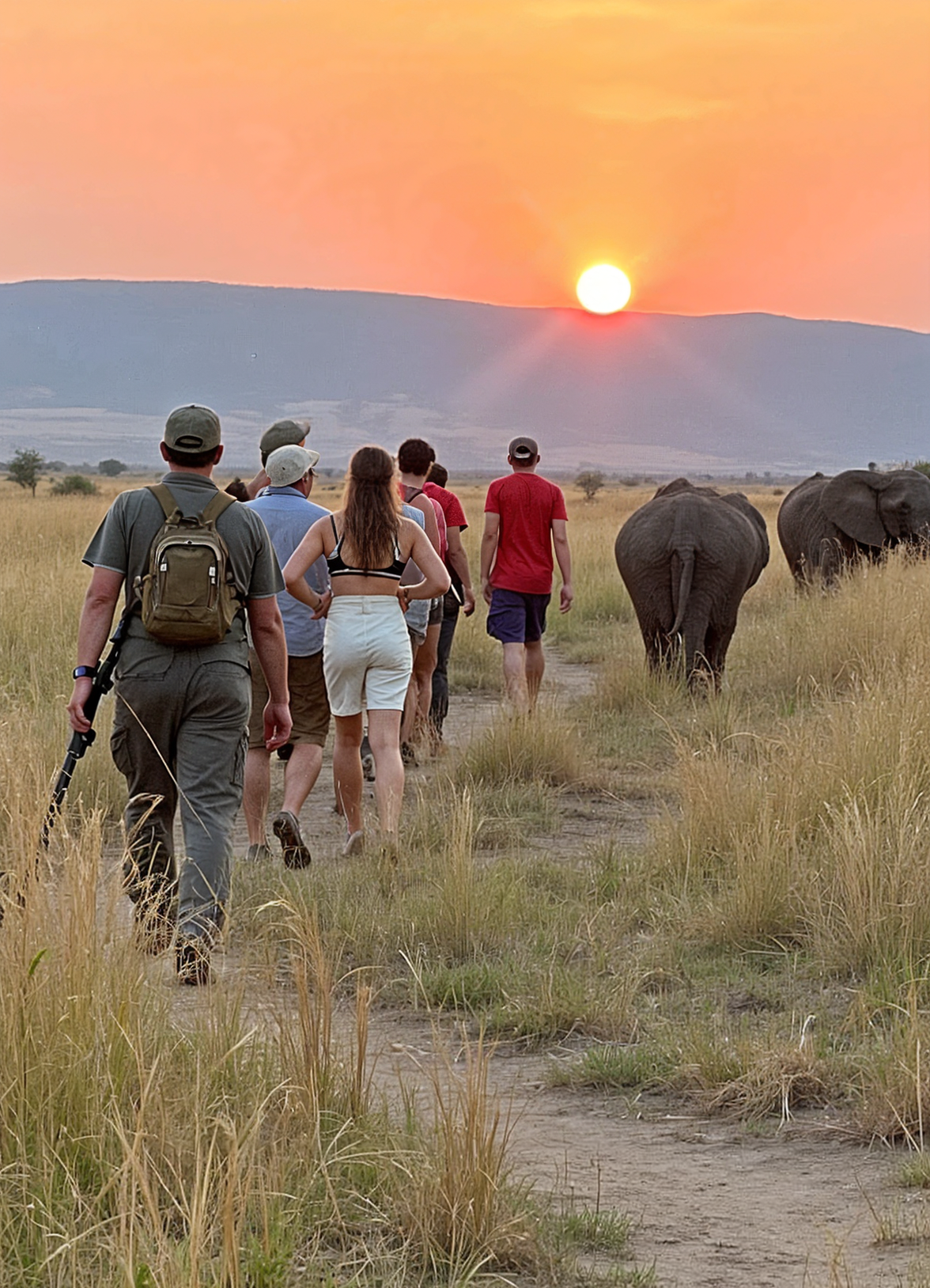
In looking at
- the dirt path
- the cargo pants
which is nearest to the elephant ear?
the cargo pants

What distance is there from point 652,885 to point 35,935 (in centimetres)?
334

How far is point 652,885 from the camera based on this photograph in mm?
6691

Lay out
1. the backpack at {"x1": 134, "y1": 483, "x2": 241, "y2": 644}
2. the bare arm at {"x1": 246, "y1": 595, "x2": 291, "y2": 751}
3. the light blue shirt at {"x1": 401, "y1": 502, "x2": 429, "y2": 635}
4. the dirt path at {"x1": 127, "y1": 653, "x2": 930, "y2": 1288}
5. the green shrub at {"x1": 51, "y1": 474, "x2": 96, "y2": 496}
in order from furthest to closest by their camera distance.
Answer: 1. the green shrub at {"x1": 51, "y1": 474, "x2": 96, "y2": 496}
2. the light blue shirt at {"x1": 401, "y1": 502, "x2": 429, "y2": 635}
3. the bare arm at {"x1": 246, "y1": 595, "x2": 291, "y2": 751}
4. the backpack at {"x1": 134, "y1": 483, "x2": 241, "y2": 644}
5. the dirt path at {"x1": 127, "y1": 653, "x2": 930, "y2": 1288}

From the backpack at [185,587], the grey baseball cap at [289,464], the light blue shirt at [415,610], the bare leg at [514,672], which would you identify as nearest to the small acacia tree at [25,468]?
the bare leg at [514,672]

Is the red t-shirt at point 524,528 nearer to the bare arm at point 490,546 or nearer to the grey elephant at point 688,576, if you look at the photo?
the bare arm at point 490,546

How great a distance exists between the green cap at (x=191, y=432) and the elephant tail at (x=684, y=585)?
6964 millimetres

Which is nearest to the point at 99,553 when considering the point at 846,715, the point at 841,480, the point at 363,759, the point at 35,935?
the point at 35,935

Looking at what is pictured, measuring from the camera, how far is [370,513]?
720 centimetres

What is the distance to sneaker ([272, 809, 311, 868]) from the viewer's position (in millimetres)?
7047

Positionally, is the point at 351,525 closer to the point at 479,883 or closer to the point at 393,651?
the point at 393,651

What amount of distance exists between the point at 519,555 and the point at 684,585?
193 centimetres

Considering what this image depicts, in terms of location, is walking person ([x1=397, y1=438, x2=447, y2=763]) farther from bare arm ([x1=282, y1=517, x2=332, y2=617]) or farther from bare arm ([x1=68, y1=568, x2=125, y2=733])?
bare arm ([x1=68, y1=568, x2=125, y2=733])

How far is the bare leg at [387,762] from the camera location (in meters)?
7.25

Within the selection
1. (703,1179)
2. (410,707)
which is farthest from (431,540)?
(703,1179)
